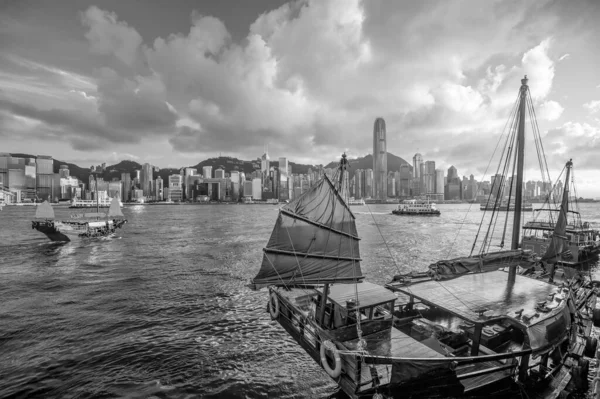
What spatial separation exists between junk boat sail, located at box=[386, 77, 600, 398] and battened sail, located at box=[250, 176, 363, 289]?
365cm

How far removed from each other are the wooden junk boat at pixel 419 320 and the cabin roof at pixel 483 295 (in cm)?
6

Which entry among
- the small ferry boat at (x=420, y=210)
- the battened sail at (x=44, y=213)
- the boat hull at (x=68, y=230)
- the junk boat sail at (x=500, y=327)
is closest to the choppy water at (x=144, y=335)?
the junk boat sail at (x=500, y=327)

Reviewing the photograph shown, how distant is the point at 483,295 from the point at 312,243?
866 centimetres

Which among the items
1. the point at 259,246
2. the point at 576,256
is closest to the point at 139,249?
the point at 259,246

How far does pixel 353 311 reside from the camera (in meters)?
11.2

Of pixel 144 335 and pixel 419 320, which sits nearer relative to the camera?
pixel 419 320

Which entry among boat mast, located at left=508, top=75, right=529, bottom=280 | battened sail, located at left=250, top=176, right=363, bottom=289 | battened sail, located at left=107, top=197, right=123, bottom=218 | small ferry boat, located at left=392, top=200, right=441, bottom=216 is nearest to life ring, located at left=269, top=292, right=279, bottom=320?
battened sail, located at left=250, top=176, right=363, bottom=289

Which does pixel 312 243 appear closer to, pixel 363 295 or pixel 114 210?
pixel 363 295

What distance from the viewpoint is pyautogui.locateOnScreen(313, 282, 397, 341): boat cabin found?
11.2 meters

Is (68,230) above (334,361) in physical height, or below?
below

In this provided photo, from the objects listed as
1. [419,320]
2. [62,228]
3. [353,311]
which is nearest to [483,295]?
→ [419,320]

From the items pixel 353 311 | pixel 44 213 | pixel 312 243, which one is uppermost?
pixel 312 243

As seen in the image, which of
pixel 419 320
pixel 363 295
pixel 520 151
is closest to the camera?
pixel 363 295

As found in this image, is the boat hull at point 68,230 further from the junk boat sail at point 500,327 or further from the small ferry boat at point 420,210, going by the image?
the small ferry boat at point 420,210
